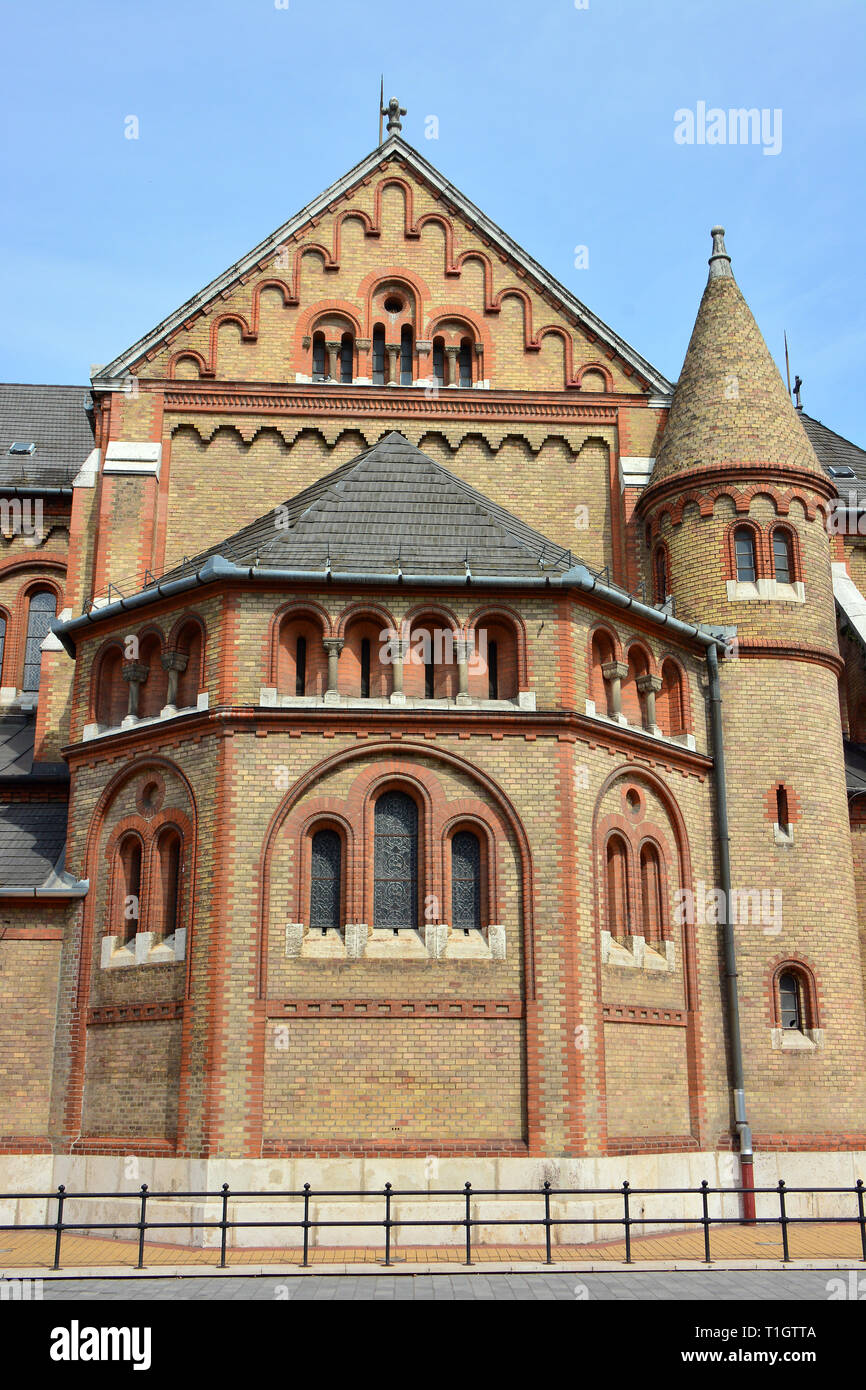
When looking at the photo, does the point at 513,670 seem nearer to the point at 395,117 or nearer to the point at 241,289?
the point at 241,289

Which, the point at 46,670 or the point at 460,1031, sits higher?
the point at 46,670

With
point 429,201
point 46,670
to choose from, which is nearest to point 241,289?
point 429,201

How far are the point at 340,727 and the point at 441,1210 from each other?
6.58 metres

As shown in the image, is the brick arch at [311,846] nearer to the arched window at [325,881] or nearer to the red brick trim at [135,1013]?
the arched window at [325,881]

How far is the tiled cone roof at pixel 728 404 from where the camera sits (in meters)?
23.8

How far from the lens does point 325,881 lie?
59.9 ft

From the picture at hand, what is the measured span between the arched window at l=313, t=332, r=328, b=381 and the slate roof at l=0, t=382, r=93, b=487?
7204mm

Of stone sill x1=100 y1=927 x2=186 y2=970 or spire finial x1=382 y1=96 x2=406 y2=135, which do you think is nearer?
stone sill x1=100 y1=927 x2=186 y2=970

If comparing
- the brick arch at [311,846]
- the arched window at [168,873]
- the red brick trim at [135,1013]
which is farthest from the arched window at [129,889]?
the brick arch at [311,846]

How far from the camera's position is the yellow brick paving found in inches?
587

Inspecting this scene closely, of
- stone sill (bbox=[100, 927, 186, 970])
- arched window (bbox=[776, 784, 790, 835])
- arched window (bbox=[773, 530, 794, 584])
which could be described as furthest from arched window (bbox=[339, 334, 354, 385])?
stone sill (bbox=[100, 927, 186, 970])

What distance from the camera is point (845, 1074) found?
20.8 meters

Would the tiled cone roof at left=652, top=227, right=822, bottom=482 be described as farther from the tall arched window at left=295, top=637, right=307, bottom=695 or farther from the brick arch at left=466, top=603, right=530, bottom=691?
the tall arched window at left=295, top=637, right=307, bottom=695

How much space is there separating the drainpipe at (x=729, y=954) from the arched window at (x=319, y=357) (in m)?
9.54
